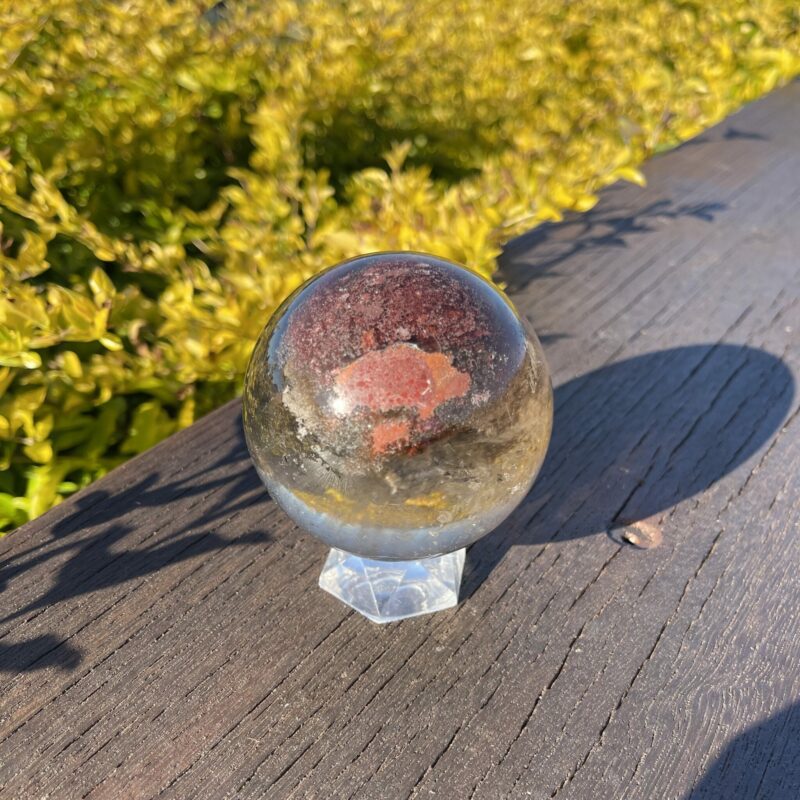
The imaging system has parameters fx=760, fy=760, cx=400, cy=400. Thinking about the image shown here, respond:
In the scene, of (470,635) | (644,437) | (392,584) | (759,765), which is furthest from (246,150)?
(759,765)

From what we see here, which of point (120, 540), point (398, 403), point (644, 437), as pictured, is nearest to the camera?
point (398, 403)

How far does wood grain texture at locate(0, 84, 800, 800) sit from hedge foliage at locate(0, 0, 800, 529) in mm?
351

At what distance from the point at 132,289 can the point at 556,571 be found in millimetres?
1229

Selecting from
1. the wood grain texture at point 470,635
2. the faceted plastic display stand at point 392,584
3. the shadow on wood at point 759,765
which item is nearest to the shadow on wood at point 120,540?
the wood grain texture at point 470,635

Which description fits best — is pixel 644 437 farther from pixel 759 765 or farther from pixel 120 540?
pixel 120 540

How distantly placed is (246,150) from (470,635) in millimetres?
2638

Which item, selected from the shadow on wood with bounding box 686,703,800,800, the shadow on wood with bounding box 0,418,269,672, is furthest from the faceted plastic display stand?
the shadow on wood with bounding box 686,703,800,800

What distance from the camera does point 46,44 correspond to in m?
2.64

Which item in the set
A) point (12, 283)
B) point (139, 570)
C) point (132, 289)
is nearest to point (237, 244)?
point (132, 289)

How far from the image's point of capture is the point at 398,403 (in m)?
1.01

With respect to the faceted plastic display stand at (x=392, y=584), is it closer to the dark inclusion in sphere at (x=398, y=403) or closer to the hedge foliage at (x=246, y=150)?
the dark inclusion in sphere at (x=398, y=403)

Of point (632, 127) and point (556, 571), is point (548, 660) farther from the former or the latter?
point (632, 127)

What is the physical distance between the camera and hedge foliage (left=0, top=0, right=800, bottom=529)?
5.96 feet

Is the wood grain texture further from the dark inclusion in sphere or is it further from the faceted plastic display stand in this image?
the dark inclusion in sphere
